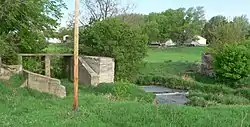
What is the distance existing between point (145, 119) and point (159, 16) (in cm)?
7651

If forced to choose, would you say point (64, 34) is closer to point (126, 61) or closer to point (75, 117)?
point (126, 61)

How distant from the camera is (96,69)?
28.3 meters

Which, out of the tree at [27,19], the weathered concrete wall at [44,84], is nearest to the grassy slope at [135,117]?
the tree at [27,19]

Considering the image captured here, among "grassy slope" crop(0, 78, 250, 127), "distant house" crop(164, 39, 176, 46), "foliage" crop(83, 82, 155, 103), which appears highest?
"distant house" crop(164, 39, 176, 46)

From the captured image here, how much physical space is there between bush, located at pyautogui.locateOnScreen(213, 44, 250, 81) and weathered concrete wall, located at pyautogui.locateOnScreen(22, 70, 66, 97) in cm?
1839

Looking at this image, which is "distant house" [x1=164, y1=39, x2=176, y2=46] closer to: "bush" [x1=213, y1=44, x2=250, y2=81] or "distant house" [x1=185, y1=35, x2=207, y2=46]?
"distant house" [x1=185, y1=35, x2=207, y2=46]

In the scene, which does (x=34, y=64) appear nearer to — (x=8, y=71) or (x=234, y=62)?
(x=8, y=71)

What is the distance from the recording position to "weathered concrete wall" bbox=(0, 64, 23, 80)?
74.8ft

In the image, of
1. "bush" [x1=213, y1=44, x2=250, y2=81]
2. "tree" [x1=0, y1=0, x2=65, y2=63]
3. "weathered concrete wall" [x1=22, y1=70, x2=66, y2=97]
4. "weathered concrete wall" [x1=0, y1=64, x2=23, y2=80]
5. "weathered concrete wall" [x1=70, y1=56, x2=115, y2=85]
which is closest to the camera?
"tree" [x1=0, y1=0, x2=65, y2=63]

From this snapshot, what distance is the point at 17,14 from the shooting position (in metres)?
17.5

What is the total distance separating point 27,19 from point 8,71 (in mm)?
5973

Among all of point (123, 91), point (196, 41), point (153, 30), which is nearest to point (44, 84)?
point (123, 91)

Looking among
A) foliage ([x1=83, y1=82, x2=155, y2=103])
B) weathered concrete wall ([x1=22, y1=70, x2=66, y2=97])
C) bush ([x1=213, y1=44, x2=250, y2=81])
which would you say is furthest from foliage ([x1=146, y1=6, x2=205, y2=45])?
weathered concrete wall ([x1=22, y1=70, x2=66, y2=97])

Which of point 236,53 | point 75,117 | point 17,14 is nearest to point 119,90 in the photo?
point 17,14
